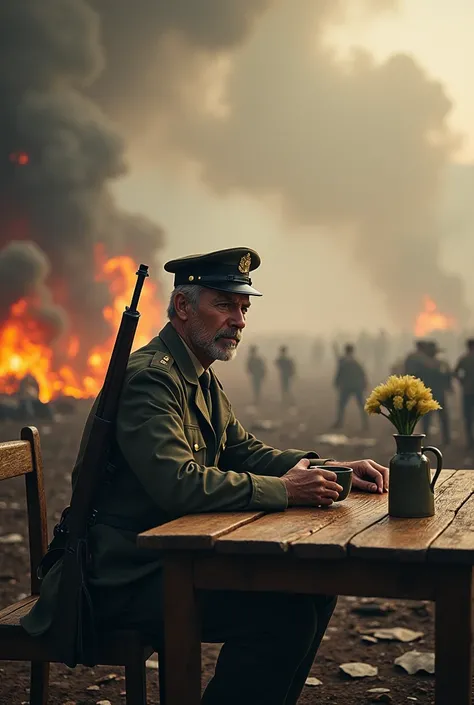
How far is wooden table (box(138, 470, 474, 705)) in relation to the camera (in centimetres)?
216

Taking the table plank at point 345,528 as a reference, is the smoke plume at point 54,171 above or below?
above

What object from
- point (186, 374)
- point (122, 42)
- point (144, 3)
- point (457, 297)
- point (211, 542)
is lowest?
point (211, 542)

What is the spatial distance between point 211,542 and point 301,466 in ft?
2.28

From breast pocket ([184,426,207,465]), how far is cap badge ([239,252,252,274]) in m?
0.61

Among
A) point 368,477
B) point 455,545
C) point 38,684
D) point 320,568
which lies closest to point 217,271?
point 368,477

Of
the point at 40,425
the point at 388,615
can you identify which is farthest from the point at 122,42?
the point at 388,615

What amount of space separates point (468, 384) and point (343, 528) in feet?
40.5

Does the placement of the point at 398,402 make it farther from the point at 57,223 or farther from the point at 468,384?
the point at 57,223

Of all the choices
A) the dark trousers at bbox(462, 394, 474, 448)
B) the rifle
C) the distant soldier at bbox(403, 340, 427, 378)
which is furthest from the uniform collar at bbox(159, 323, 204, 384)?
the dark trousers at bbox(462, 394, 474, 448)

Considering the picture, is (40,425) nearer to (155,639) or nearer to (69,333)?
(69,333)

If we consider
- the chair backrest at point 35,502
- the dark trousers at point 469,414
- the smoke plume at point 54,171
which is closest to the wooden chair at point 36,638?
the chair backrest at point 35,502

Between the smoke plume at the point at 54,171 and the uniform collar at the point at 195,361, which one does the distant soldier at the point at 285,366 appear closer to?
the smoke plume at the point at 54,171

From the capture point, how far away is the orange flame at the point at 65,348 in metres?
31.2

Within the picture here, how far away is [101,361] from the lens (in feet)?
117
